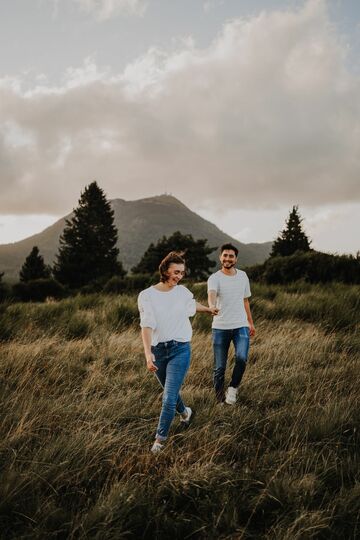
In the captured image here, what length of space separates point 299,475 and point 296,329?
5121 millimetres

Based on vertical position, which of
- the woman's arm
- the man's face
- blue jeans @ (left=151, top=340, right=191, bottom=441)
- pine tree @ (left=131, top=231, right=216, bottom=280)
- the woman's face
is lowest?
blue jeans @ (left=151, top=340, right=191, bottom=441)

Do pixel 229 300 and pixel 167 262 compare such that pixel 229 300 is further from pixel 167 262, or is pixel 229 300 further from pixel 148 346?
pixel 148 346

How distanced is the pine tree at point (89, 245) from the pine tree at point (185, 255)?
150 inches

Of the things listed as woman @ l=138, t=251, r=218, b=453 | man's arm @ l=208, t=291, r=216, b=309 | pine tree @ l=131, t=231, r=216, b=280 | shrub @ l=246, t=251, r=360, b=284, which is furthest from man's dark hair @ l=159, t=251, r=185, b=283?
pine tree @ l=131, t=231, r=216, b=280

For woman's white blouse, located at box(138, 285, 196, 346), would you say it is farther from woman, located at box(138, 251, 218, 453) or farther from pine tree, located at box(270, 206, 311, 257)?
pine tree, located at box(270, 206, 311, 257)

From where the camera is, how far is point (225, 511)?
2281mm

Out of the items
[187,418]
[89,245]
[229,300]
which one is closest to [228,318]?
[229,300]

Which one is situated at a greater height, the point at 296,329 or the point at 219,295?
the point at 219,295

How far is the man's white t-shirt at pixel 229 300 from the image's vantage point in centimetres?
441

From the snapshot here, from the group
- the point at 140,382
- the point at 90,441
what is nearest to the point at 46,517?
the point at 90,441

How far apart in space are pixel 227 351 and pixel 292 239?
1587 inches

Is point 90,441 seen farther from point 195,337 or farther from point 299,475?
point 195,337

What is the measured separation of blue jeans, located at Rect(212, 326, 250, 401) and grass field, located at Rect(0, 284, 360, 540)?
0.16 m

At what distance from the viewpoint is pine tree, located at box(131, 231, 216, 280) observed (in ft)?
141
